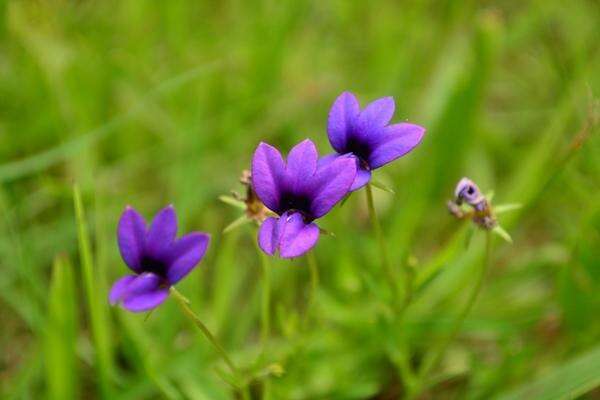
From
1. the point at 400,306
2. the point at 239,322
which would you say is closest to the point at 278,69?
the point at 239,322

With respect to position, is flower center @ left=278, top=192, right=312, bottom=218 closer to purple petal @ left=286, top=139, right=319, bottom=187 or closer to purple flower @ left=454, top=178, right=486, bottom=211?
purple petal @ left=286, top=139, right=319, bottom=187

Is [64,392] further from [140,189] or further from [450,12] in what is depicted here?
[450,12]

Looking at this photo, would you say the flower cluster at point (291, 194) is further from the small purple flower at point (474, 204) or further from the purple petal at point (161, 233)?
the small purple flower at point (474, 204)

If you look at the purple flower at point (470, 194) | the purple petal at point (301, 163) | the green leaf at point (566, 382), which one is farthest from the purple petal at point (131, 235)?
the green leaf at point (566, 382)

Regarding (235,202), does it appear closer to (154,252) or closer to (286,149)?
(154,252)

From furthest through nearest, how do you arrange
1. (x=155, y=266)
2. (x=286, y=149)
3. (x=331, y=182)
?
(x=286, y=149) < (x=155, y=266) < (x=331, y=182)

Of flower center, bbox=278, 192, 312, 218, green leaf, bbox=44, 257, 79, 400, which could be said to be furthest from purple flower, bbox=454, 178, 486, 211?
green leaf, bbox=44, 257, 79, 400

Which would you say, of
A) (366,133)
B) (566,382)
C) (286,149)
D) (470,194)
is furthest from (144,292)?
(286,149)
